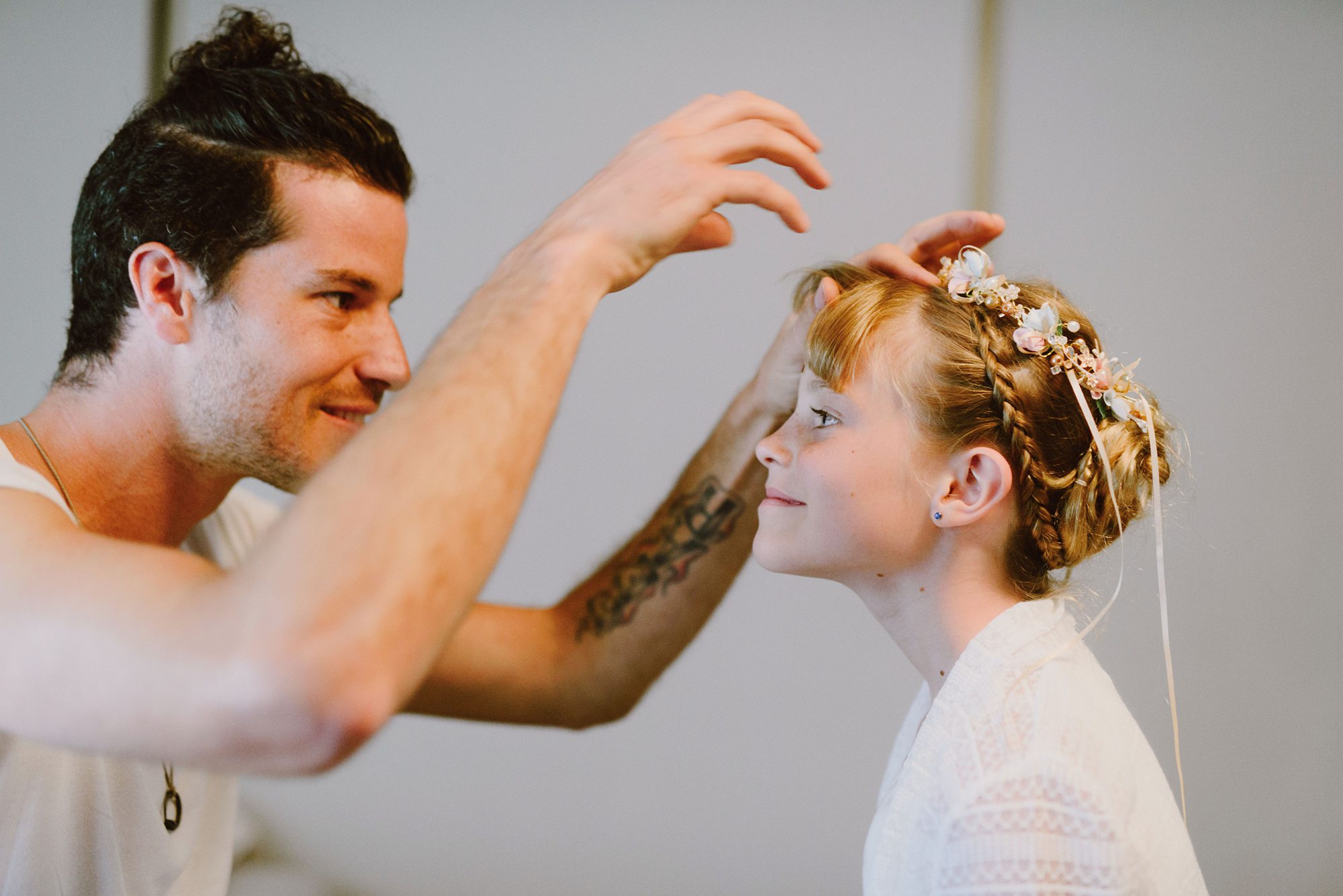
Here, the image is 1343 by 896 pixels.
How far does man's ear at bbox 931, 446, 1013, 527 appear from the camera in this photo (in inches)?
46.1

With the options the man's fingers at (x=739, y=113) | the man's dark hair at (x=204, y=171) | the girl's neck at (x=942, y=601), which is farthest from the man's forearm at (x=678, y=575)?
the man's dark hair at (x=204, y=171)

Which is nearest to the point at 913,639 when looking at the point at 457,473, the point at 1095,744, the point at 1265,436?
the point at 1095,744

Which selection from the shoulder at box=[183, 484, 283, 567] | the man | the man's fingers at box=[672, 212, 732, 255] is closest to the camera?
the man

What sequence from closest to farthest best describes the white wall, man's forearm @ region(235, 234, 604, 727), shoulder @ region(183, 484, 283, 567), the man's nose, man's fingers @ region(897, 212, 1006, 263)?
1. man's forearm @ region(235, 234, 604, 727)
2. man's fingers @ region(897, 212, 1006, 263)
3. the man's nose
4. shoulder @ region(183, 484, 283, 567)
5. the white wall

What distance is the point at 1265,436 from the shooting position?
195cm

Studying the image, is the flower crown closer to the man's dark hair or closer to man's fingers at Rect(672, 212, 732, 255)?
man's fingers at Rect(672, 212, 732, 255)

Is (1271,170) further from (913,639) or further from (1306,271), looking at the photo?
(913,639)

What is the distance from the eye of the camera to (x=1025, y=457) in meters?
1.18

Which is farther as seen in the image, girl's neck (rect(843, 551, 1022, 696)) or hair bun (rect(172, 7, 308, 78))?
hair bun (rect(172, 7, 308, 78))

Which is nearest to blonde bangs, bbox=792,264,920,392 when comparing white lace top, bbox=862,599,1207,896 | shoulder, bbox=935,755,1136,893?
white lace top, bbox=862,599,1207,896

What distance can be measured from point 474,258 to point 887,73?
3.16 feet

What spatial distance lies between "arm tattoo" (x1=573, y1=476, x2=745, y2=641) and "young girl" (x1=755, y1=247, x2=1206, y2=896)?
211 millimetres

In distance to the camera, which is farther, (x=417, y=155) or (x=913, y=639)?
(x=417, y=155)

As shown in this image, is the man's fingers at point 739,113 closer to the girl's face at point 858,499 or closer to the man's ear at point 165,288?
the girl's face at point 858,499
